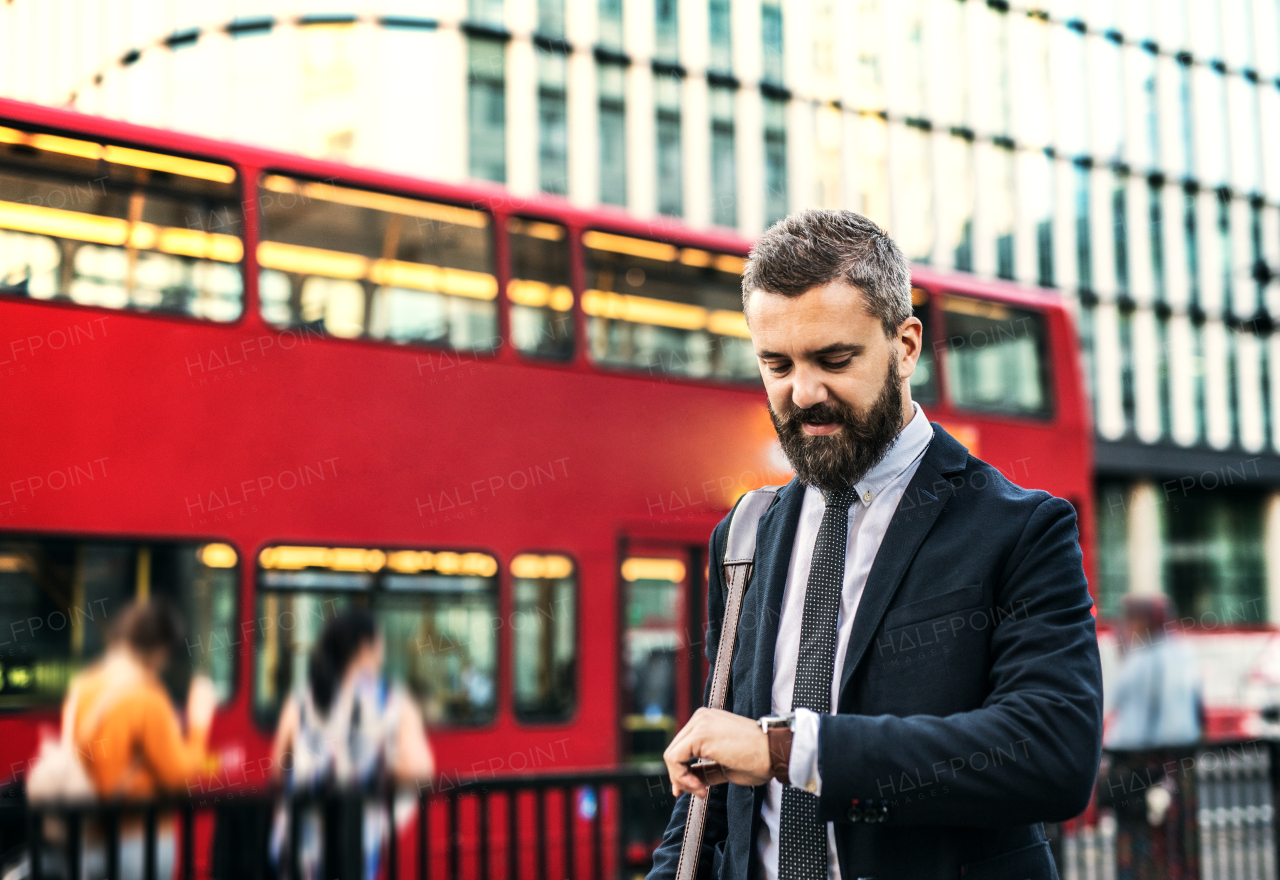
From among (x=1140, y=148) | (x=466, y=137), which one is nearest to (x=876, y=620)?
(x=466, y=137)

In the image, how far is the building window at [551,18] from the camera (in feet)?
62.4

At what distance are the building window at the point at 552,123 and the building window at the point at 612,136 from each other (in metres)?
0.75

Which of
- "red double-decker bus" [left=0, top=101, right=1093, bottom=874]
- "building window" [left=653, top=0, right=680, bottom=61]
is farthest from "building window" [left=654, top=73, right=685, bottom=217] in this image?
"red double-decker bus" [left=0, top=101, right=1093, bottom=874]

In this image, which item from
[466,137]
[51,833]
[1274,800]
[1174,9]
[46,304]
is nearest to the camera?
[51,833]

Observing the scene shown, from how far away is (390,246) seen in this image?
20.6 ft

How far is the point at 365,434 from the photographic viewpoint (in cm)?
611

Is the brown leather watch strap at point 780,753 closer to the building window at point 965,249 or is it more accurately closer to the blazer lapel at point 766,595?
the blazer lapel at point 766,595

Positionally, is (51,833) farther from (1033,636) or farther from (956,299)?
(956,299)

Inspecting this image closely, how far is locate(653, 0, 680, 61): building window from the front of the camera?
20.3 meters

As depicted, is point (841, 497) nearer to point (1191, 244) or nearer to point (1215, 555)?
point (1215, 555)

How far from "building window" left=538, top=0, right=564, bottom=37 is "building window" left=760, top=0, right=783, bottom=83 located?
4.12 metres

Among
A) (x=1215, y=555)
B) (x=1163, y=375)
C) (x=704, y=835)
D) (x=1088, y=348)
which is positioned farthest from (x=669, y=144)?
(x=704, y=835)

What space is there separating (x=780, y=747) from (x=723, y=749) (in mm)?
63

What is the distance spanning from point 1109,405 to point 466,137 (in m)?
14.4
